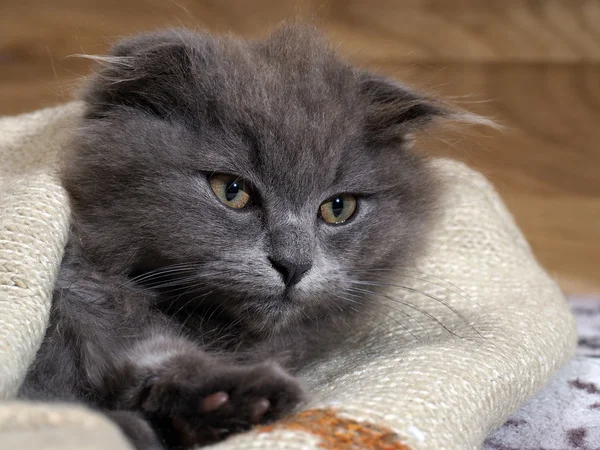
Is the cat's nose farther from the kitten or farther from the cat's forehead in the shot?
the cat's forehead

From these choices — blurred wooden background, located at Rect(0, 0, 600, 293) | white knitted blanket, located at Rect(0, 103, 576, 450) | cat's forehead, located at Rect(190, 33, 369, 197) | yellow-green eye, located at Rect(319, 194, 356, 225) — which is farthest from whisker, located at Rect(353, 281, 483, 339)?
blurred wooden background, located at Rect(0, 0, 600, 293)

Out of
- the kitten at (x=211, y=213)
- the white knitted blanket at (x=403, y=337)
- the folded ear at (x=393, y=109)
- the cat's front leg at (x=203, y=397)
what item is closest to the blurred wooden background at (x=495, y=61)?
the white knitted blanket at (x=403, y=337)

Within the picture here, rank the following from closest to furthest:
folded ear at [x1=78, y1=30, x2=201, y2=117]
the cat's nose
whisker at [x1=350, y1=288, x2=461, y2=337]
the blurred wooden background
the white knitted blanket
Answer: the white knitted blanket → the cat's nose → folded ear at [x1=78, y1=30, x2=201, y2=117] → whisker at [x1=350, y1=288, x2=461, y2=337] → the blurred wooden background

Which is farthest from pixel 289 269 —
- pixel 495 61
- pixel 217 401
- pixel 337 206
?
pixel 495 61

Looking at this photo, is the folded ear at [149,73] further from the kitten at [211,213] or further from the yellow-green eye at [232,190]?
the yellow-green eye at [232,190]

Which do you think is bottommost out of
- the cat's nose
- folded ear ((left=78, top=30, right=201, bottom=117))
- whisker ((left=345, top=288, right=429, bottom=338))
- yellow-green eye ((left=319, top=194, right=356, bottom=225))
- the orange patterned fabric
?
whisker ((left=345, top=288, right=429, bottom=338))

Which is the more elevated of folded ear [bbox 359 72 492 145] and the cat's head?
folded ear [bbox 359 72 492 145]

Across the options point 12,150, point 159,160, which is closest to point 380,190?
point 159,160
